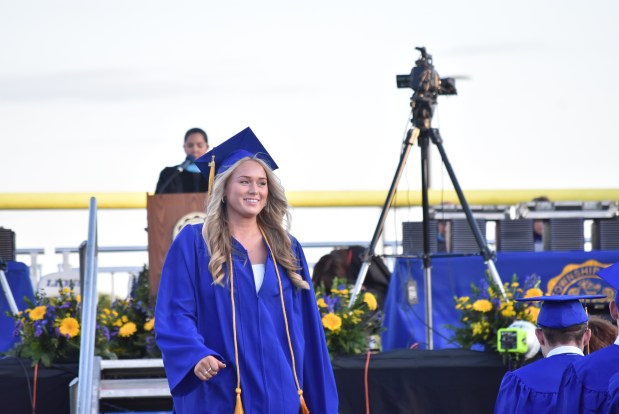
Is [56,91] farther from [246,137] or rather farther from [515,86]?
[246,137]

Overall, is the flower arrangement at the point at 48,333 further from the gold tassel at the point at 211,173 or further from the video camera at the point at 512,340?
the video camera at the point at 512,340

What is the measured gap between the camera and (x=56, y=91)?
9961 millimetres

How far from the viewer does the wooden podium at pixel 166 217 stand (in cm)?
662

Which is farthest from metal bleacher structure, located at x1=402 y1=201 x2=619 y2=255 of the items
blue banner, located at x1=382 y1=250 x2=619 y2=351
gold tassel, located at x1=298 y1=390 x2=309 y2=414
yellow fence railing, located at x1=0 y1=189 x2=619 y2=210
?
gold tassel, located at x1=298 y1=390 x2=309 y2=414

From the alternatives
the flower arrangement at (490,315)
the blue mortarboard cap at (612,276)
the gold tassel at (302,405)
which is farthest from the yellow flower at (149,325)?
the blue mortarboard cap at (612,276)

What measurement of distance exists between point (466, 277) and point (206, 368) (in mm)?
4159

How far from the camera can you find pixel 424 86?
7.15 m

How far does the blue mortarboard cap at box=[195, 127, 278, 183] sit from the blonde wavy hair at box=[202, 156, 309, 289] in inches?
1.8

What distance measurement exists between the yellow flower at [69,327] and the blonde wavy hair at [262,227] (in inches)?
73.8

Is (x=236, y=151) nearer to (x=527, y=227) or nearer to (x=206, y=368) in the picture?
(x=206, y=368)

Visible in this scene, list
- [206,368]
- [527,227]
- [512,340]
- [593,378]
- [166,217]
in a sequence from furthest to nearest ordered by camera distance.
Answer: [527,227]
[166,217]
[512,340]
[206,368]
[593,378]

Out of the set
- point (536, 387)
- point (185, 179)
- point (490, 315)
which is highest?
point (185, 179)

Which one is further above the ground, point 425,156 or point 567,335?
point 425,156

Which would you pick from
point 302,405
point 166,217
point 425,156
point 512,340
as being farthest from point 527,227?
point 302,405
